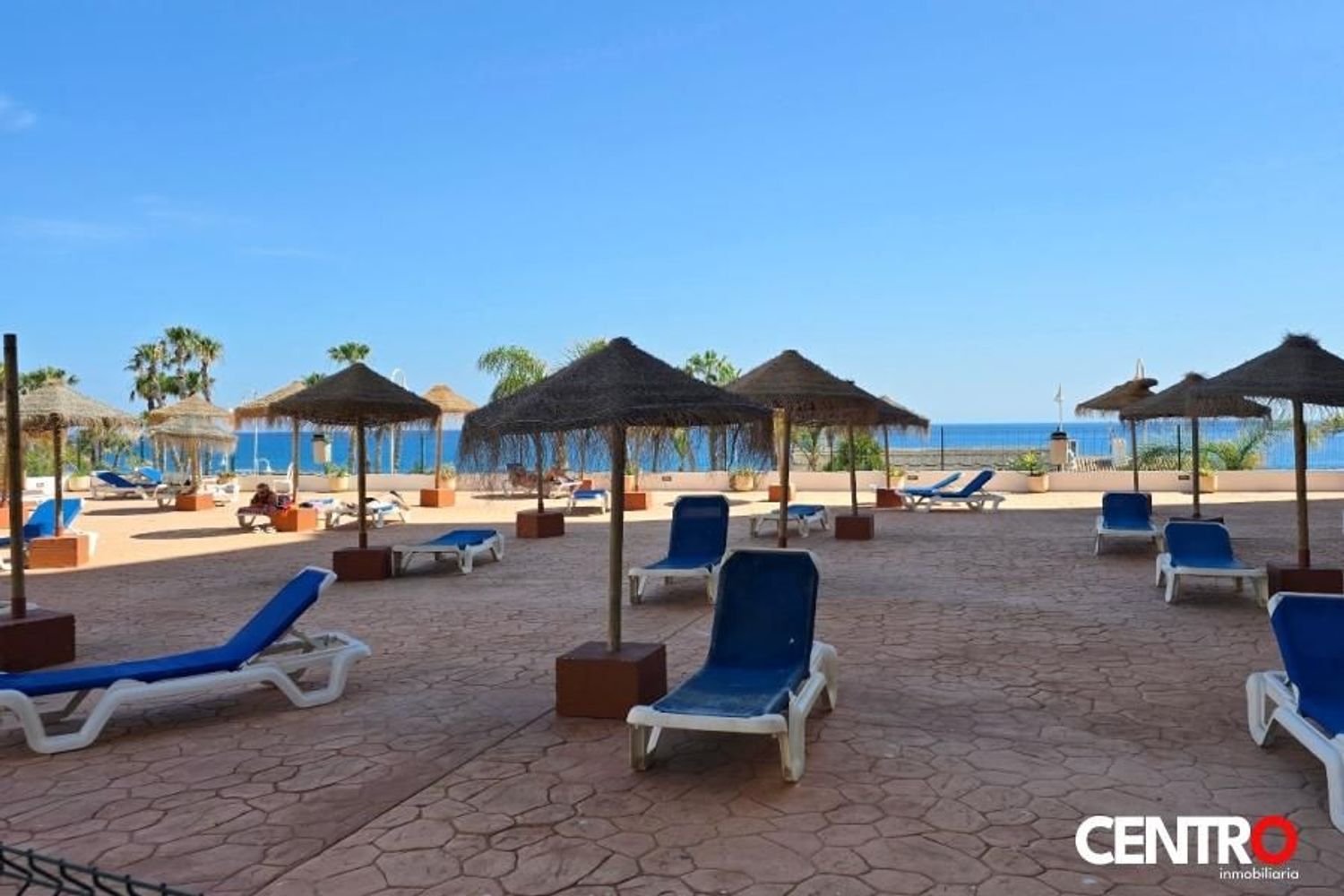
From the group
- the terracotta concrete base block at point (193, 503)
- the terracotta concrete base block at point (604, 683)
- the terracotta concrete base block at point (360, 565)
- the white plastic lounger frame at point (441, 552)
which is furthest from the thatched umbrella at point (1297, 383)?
the terracotta concrete base block at point (193, 503)

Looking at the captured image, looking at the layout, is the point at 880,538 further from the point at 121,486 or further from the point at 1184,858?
the point at 121,486

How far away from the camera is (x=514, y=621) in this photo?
25.4ft

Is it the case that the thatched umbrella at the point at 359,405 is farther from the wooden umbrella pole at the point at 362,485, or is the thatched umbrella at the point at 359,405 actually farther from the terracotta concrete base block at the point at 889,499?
the terracotta concrete base block at the point at 889,499

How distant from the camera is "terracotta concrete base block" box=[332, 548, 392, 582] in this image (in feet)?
34.2

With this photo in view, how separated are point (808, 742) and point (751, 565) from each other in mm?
1031

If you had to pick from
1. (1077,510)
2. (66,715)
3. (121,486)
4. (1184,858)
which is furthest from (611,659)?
(121,486)

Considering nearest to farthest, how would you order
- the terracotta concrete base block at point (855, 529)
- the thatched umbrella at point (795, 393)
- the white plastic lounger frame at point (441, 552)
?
1. the thatched umbrella at point (795, 393)
2. the white plastic lounger frame at point (441, 552)
3. the terracotta concrete base block at point (855, 529)

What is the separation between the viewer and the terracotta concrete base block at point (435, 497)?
2081cm

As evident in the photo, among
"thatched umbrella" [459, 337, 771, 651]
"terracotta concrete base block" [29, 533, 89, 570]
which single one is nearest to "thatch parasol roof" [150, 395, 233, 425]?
"terracotta concrete base block" [29, 533, 89, 570]

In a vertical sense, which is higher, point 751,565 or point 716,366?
point 716,366

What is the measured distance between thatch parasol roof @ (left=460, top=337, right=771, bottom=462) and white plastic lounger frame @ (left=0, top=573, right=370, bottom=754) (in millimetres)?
1535

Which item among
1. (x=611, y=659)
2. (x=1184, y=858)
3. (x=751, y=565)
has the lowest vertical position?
(x=1184, y=858)

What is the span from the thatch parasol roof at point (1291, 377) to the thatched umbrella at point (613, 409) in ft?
15.6

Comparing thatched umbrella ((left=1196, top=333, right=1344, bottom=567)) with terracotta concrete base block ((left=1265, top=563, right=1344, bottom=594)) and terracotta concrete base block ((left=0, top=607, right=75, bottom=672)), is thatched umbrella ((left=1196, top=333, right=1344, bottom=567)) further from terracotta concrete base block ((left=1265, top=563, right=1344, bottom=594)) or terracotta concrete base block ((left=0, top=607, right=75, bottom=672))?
terracotta concrete base block ((left=0, top=607, right=75, bottom=672))
